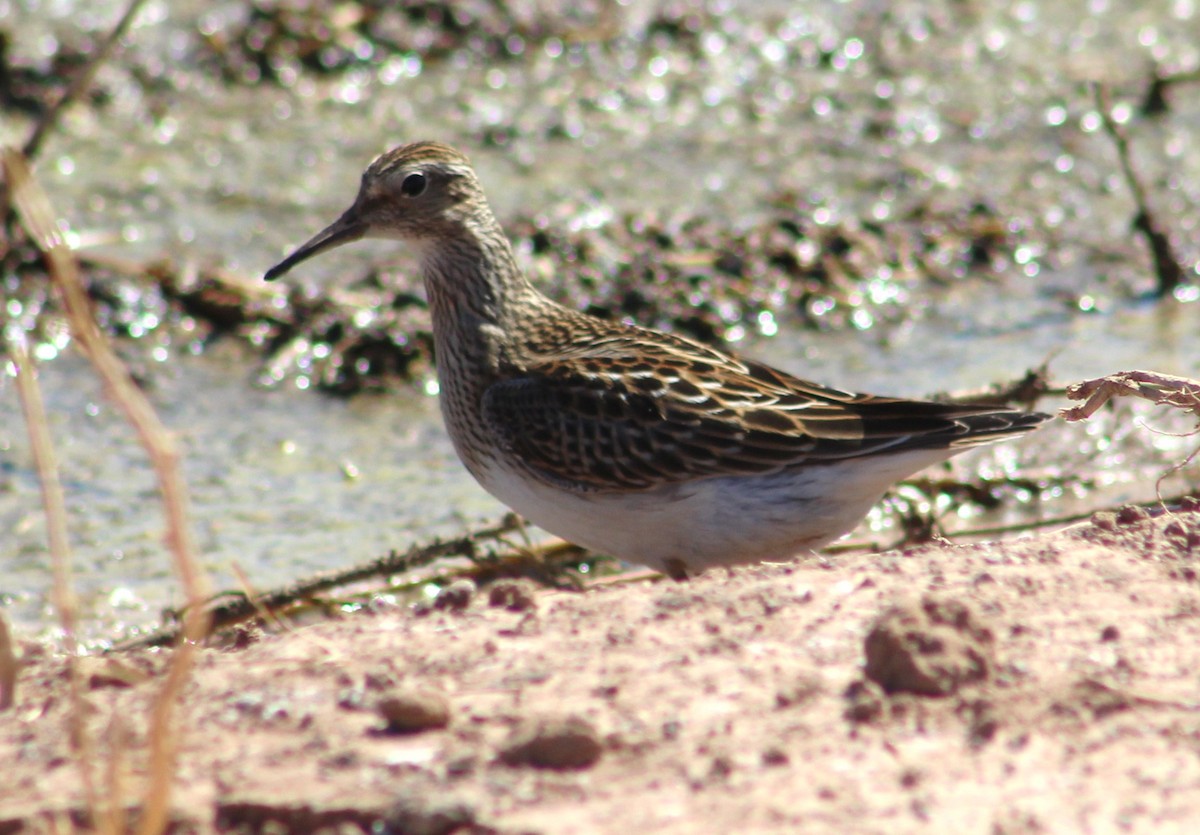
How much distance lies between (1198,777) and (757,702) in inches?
32.8

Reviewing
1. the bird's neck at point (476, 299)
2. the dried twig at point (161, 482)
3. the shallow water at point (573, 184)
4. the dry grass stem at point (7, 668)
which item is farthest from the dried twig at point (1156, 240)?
the dried twig at point (161, 482)

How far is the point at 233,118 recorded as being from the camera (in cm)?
1013

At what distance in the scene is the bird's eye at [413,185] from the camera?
619 centimetres

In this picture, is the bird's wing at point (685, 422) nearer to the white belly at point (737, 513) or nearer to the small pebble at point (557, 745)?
the white belly at point (737, 513)

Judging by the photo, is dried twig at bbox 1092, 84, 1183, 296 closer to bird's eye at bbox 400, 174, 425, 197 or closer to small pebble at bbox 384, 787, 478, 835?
bird's eye at bbox 400, 174, 425, 197

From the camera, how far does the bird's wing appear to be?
17.6 ft

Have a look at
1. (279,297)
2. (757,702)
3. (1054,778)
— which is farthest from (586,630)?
(279,297)

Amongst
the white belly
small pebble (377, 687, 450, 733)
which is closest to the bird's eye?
the white belly

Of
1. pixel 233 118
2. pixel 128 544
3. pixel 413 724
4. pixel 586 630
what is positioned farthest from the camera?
pixel 233 118

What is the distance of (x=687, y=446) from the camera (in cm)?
540

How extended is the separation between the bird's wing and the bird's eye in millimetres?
946

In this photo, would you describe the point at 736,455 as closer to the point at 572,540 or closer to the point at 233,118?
the point at 572,540

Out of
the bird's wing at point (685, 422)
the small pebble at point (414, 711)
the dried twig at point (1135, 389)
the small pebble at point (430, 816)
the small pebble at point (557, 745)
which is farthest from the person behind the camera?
the bird's wing at point (685, 422)

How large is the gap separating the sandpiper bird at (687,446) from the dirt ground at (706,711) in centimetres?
114
